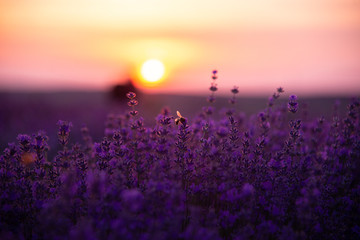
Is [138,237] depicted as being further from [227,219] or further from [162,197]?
[227,219]

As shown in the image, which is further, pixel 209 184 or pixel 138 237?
pixel 209 184

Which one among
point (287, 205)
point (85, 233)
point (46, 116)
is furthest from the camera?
point (46, 116)

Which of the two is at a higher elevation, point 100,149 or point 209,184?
point 100,149

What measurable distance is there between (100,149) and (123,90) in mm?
27032

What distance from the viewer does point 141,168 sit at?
3922 millimetres

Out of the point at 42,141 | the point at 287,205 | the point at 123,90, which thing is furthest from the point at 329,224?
the point at 123,90

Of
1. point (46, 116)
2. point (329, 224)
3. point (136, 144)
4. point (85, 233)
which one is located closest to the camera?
point (85, 233)

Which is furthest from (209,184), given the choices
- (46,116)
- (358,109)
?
(46,116)

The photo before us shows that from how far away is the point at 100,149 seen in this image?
176 inches

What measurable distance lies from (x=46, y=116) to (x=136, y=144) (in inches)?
706

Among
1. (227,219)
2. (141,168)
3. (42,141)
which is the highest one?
(42,141)

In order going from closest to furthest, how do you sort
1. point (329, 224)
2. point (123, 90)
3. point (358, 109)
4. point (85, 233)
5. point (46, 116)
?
point (85, 233) → point (329, 224) → point (358, 109) → point (46, 116) → point (123, 90)

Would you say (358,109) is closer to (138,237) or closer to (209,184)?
(209,184)

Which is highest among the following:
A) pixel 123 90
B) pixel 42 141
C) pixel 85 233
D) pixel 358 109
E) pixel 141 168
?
pixel 123 90
